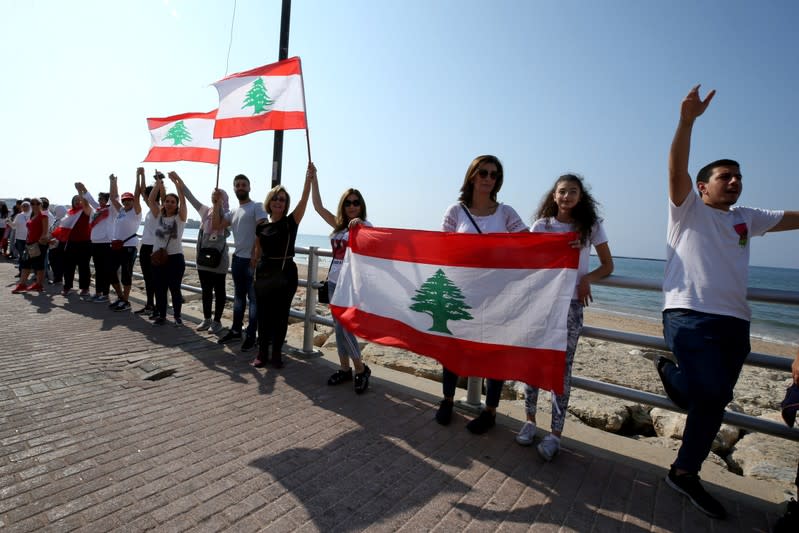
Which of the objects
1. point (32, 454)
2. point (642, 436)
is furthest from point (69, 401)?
point (642, 436)

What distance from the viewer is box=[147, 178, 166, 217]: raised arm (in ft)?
21.9

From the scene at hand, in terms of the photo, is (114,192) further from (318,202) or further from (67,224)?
(318,202)

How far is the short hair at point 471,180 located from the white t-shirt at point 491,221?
84 millimetres

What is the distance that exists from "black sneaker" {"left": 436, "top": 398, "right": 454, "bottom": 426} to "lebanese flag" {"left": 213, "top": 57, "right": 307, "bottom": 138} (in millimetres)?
3415

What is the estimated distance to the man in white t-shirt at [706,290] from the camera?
2525 mm

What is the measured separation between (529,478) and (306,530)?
1477 mm

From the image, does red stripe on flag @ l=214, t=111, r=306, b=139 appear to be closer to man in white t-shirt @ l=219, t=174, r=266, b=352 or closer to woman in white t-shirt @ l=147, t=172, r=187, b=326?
man in white t-shirt @ l=219, t=174, r=266, b=352

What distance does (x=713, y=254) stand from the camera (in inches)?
101

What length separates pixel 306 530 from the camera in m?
2.21

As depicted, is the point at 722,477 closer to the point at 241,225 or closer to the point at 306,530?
the point at 306,530

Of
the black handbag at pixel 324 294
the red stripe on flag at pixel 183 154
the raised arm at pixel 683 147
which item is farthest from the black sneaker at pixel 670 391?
the red stripe on flag at pixel 183 154

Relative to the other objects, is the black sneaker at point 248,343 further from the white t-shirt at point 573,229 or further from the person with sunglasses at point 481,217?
the white t-shirt at point 573,229

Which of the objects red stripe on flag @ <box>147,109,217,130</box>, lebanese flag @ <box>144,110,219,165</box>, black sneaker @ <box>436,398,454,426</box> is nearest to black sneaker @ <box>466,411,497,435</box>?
black sneaker @ <box>436,398,454,426</box>

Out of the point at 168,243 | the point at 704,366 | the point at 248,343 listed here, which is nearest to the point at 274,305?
the point at 248,343
